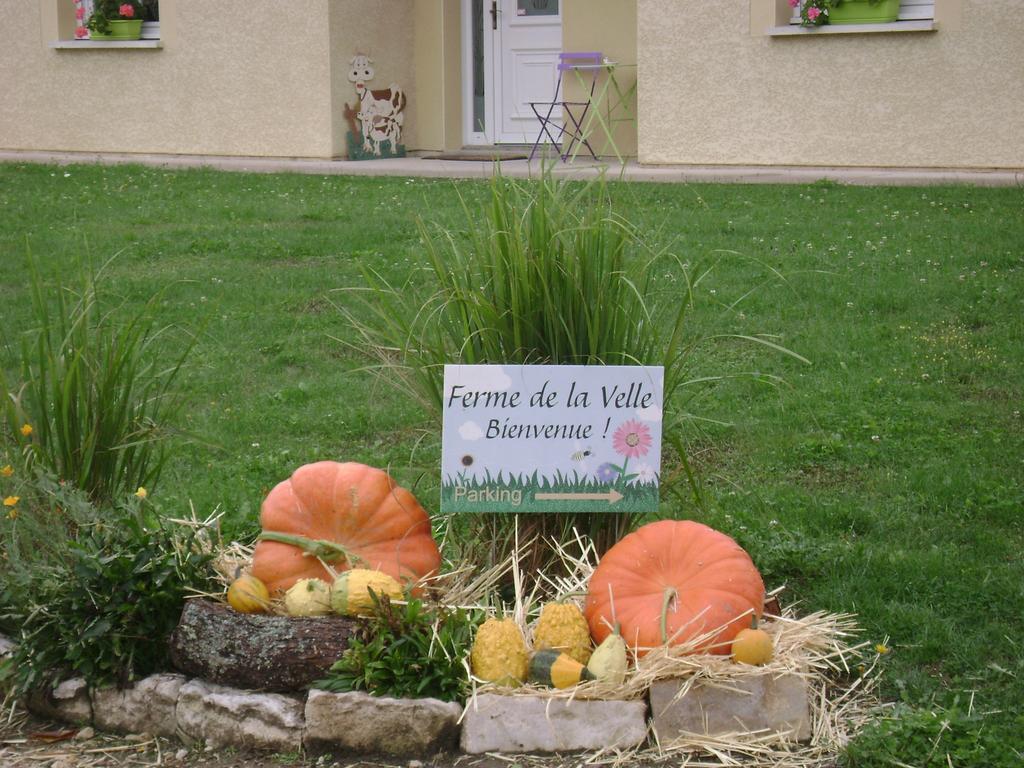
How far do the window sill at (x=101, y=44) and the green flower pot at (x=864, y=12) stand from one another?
693cm

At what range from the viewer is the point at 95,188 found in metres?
10.7

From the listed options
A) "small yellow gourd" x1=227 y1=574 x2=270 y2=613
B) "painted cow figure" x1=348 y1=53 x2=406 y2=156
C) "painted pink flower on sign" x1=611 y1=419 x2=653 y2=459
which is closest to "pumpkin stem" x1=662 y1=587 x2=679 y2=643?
"painted pink flower on sign" x1=611 y1=419 x2=653 y2=459

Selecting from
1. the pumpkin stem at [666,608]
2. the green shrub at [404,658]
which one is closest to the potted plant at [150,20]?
the green shrub at [404,658]

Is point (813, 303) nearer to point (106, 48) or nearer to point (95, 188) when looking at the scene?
point (95, 188)

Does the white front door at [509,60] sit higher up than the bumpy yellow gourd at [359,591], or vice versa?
the white front door at [509,60]

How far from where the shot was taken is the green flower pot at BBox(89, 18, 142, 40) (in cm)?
1374

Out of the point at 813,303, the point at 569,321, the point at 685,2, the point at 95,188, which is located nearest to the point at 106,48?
the point at 95,188

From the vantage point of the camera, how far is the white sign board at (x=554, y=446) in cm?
325

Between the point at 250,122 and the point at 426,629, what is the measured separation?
435 inches

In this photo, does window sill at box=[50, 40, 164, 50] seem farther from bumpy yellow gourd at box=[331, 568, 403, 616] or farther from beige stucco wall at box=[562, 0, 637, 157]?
bumpy yellow gourd at box=[331, 568, 403, 616]

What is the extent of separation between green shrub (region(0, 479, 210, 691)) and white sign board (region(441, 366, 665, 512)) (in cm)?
74

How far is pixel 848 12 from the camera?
36.0ft

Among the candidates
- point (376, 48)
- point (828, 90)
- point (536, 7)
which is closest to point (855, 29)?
point (828, 90)

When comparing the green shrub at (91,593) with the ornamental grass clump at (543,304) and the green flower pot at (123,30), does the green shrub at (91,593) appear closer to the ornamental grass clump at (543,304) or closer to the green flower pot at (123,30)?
the ornamental grass clump at (543,304)
